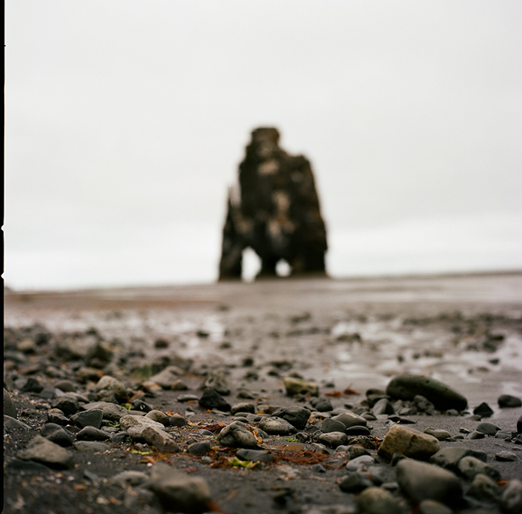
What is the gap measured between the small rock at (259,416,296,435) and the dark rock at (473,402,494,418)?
1.36m

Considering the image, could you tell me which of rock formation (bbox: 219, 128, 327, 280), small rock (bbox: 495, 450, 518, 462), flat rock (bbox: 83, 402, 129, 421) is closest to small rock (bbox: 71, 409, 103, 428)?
flat rock (bbox: 83, 402, 129, 421)

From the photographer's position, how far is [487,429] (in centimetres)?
244

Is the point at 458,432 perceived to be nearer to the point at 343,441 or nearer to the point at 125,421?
the point at 343,441

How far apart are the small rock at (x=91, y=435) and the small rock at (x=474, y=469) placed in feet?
4.80

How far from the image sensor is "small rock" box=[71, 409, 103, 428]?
2.13 m

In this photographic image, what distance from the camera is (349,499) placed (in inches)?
59.9

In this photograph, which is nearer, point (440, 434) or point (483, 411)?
point (440, 434)

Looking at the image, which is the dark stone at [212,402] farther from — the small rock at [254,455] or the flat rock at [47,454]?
the flat rock at [47,454]

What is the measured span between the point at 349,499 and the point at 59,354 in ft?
14.4

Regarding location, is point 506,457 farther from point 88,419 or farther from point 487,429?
point 88,419

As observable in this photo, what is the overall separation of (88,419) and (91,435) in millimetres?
197

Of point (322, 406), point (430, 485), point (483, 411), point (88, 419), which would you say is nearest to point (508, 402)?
point (483, 411)

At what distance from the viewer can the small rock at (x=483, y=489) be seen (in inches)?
58.6

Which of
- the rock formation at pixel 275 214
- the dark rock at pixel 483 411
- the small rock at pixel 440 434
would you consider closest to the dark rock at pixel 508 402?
the dark rock at pixel 483 411
